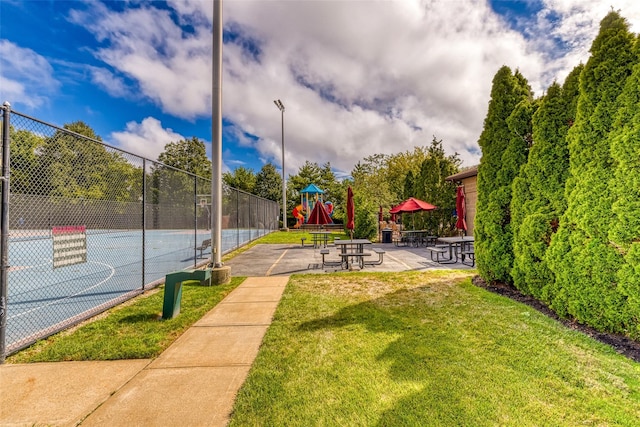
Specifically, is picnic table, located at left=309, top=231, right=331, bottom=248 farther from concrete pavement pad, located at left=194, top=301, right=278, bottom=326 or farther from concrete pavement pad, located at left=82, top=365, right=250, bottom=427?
concrete pavement pad, located at left=82, top=365, right=250, bottom=427

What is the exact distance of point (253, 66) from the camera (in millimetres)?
12586

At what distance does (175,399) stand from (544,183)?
6510 millimetres

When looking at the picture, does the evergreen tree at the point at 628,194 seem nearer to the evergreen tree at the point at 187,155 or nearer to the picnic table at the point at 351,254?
the picnic table at the point at 351,254

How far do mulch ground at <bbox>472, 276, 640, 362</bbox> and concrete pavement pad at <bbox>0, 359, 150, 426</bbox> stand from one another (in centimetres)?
566

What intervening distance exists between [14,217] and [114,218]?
2419 mm

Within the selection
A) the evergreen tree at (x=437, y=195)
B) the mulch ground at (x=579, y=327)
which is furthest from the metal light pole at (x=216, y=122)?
the evergreen tree at (x=437, y=195)

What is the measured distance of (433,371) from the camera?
2842mm

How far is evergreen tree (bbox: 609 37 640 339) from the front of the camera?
3.40 metres

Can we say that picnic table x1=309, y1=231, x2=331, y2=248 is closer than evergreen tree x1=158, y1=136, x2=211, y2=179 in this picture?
Yes

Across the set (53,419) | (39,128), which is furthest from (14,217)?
(53,419)

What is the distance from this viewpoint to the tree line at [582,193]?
355 centimetres

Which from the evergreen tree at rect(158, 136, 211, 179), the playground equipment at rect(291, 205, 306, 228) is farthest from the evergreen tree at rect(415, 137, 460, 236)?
the evergreen tree at rect(158, 136, 211, 179)

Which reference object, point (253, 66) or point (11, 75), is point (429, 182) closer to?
point (253, 66)

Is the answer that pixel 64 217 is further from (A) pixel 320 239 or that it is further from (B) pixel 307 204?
(B) pixel 307 204
